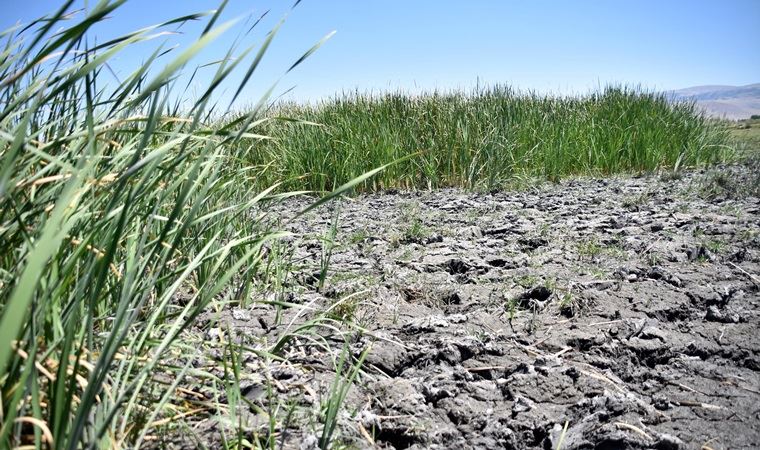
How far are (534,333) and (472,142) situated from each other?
4.54 m

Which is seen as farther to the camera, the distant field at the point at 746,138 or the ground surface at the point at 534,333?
the distant field at the point at 746,138

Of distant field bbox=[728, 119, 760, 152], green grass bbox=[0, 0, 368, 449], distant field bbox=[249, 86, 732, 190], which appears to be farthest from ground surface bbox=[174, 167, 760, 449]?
distant field bbox=[728, 119, 760, 152]

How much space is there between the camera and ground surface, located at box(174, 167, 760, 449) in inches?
52.9

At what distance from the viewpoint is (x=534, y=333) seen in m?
1.96

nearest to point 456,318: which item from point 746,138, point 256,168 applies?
point 256,168

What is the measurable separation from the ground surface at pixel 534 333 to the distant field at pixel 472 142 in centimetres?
244

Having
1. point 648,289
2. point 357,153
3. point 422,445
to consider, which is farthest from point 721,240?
point 357,153

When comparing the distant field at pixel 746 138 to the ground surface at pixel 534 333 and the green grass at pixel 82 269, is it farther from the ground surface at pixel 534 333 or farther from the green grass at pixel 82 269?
the green grass at pixel 82 269

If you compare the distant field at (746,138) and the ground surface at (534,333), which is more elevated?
the distant field at (746,138)

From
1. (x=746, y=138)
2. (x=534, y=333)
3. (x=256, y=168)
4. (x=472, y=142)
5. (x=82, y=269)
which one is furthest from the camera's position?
(x=746, y=138)

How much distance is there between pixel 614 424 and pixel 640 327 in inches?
29.5

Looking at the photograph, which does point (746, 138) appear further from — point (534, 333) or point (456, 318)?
point (456, 318)

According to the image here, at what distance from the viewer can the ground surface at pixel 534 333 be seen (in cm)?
134

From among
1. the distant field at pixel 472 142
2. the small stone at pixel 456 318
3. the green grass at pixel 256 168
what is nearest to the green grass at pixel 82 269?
the green grass at pixel 256 168
